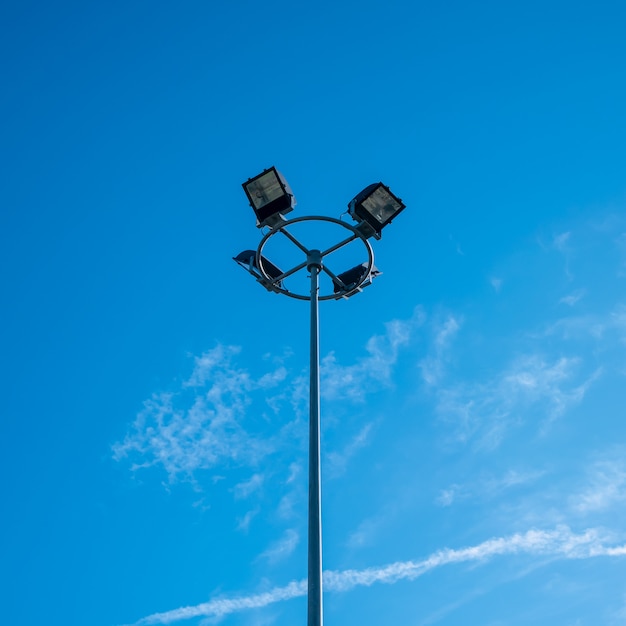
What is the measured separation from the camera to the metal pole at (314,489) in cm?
650

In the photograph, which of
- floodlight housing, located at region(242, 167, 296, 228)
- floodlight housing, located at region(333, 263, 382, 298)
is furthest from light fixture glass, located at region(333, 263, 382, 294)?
floodlight housing, located at region(242, 167, 296, 228)

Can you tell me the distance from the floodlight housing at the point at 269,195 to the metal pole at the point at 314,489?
→ 4.99 feet

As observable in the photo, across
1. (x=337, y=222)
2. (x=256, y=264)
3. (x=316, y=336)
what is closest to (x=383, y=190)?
(x=337, y=222)

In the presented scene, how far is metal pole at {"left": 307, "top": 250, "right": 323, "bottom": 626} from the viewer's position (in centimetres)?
650

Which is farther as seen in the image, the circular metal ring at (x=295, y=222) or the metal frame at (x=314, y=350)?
the circular metal ring at (x=295, y=222)

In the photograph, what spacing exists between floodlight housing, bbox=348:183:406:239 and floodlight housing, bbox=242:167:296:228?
36.7 inches

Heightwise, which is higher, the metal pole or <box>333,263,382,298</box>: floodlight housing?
<box>333,263,382,298</box>: floodlight housing

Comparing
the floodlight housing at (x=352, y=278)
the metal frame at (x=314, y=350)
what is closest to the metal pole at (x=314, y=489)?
the metal frame at (x=314, y=350)

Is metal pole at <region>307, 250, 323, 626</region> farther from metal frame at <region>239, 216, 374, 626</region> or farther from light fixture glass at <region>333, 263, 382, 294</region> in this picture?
light fixture glass at <region>333, 263, 382, 294</region>

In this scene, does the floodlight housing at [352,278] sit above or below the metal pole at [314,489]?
above

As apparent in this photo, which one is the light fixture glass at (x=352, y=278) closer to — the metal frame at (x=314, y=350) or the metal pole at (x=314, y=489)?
the metal frame at (x=314, y=350)

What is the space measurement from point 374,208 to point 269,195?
1472 mm

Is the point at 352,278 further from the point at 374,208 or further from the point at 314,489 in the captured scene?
the point at 314,489

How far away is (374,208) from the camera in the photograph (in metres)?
10.7
